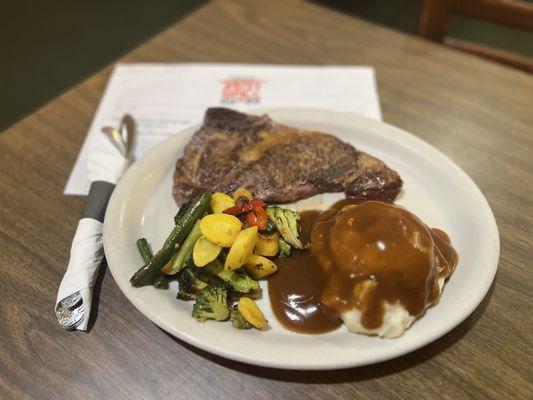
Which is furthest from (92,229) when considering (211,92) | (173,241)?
(211,92)

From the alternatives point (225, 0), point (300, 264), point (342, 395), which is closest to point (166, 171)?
point (300, 264)

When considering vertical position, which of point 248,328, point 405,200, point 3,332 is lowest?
point 3,332

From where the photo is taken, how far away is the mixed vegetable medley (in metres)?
1.59

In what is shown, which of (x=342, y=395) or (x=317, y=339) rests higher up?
(x=317, y=339)

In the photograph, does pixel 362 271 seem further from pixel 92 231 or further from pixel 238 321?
pixel 92 231

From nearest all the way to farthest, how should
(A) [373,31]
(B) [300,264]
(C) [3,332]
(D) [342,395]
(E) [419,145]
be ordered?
1. (D) [342,395]
2. (C) [3,332]
3. (B) [300,264]
4. (E) [419,145]
5. (A) [373,31]

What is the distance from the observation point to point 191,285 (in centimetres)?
166

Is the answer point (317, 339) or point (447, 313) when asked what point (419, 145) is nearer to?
point (447, 313)

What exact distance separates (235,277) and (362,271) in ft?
1.49

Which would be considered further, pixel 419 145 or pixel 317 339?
pixel 419 145

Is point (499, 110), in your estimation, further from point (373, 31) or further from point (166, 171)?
point (166, 171)

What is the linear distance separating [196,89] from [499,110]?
1795 millimetres

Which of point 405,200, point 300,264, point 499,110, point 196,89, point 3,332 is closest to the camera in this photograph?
point 3,332

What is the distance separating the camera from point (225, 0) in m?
3.46
